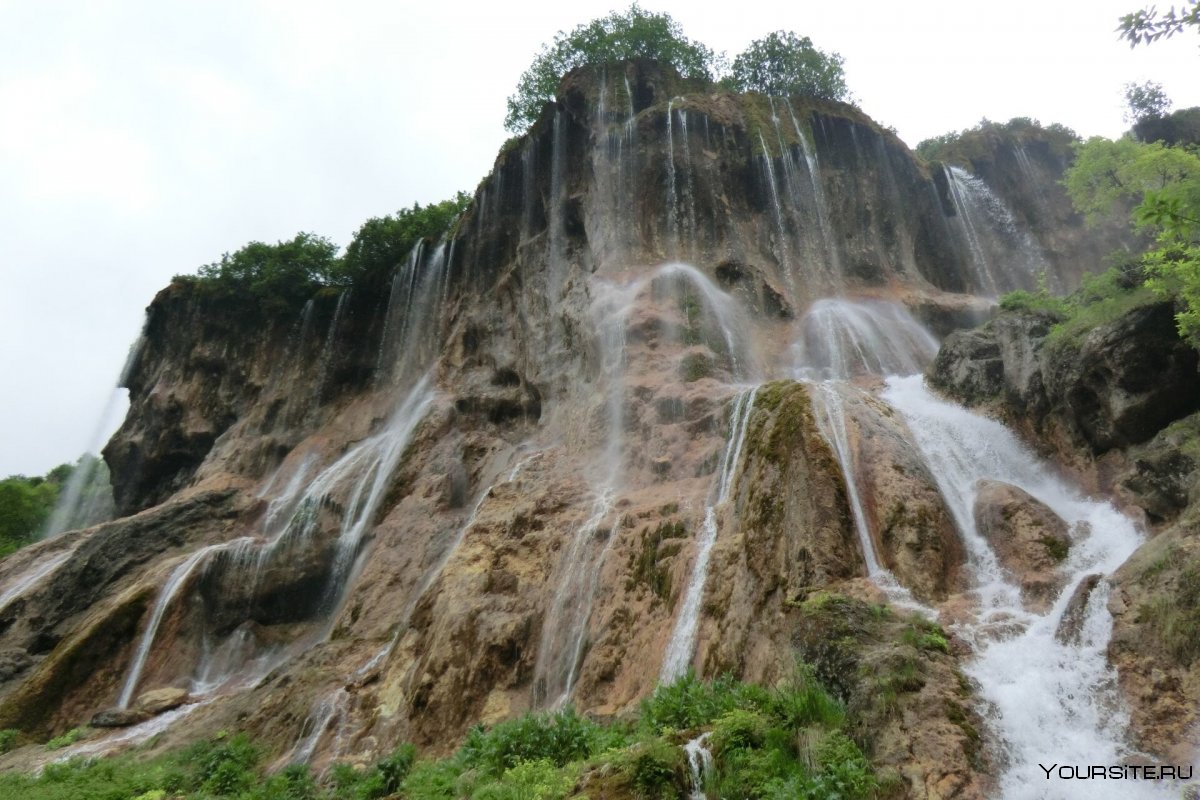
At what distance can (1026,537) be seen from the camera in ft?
31.3

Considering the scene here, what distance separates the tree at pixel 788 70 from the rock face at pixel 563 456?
4.10 metres

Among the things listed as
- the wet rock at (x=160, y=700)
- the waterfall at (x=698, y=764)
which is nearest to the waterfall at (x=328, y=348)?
the wet rock at (x=160, y=700)

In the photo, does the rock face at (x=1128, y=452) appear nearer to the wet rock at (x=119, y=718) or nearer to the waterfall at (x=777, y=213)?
the waterfall at (x=777, y=213)

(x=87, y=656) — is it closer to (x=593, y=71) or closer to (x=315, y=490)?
(x=315, y=490)

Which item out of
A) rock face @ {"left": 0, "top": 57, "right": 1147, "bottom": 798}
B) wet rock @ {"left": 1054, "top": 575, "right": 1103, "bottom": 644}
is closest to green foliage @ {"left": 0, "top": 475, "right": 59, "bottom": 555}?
rock face @ {"left": 0, "top": 57, "right": 1147, "bottom": 798}

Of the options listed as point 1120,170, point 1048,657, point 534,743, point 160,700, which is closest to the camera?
point 1048,657

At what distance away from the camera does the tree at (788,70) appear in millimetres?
32906

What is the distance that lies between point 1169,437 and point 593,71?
80.9ft

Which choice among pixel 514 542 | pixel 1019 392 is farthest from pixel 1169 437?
pixel 514 542

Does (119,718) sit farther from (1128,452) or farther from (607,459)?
(1128,452)

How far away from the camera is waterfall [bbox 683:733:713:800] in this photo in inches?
253

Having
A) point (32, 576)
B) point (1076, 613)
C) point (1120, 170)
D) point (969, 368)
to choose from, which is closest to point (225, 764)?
point (1076, 613)

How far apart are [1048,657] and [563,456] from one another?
12.3 meters

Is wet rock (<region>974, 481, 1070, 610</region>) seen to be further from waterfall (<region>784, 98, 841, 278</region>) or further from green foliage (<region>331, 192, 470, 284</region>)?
green foliage (<region>331, 192, 470, 284</region>)
